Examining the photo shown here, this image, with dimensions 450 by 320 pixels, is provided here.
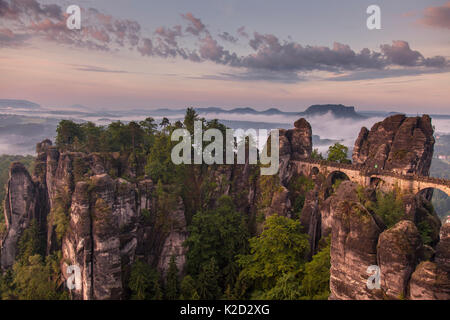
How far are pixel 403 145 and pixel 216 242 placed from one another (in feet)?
90.0

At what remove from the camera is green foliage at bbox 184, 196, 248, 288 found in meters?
32.2

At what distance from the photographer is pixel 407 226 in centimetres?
1550

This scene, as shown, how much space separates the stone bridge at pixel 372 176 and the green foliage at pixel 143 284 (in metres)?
26.9

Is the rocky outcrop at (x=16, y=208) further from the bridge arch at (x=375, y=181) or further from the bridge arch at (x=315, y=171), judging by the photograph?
the bridge arch at (x=375, y=181)

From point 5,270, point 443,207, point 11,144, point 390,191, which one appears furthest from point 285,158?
point 443,207

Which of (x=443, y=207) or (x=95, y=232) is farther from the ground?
(x=95, y=232)

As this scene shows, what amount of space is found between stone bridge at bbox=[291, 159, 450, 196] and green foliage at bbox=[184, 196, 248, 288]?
1538 centimetres

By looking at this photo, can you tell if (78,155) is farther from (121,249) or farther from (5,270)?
(5,270)

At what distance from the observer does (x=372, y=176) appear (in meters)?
38.3

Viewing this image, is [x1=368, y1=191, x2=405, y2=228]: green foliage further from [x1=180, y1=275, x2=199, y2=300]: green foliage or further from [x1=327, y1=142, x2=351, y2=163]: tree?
[x1=180, y1=275, x2=199, y2=300]: green foliage

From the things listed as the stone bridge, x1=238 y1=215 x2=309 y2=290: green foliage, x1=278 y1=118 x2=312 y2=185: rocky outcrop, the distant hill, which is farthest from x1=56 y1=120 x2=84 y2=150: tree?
the distant hill

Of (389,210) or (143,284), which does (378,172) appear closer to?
(389,210)

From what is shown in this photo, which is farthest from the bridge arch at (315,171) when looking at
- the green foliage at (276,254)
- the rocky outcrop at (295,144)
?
the green foliage at (276,254)

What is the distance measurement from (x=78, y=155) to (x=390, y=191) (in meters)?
40.1
